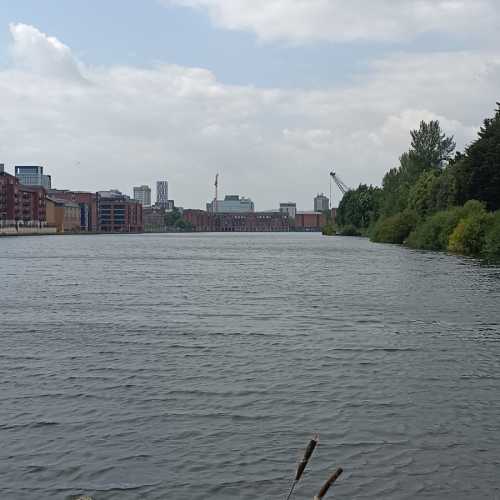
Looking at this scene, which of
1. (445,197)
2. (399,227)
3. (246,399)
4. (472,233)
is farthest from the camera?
(399,227)

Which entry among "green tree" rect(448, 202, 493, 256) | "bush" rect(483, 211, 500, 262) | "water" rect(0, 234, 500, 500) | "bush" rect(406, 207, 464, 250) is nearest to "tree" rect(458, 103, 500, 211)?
"bush" rect(406, 207, 464, 250)

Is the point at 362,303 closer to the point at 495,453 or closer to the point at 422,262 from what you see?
the point at 495,453

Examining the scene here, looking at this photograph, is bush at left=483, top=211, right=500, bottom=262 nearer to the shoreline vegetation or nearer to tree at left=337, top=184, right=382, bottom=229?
the shoreline vegetation

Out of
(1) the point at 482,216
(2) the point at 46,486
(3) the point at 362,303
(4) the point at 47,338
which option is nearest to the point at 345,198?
(1) the point at 482,216

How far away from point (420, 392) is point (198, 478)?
730 centimetres

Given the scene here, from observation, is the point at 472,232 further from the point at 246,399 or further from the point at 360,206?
the point at 360,206

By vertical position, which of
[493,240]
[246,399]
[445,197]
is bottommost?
[246,399]

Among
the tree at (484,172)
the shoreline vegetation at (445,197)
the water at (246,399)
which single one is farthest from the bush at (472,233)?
the water at (246,399)

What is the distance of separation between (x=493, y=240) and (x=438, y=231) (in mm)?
19801

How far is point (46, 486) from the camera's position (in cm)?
1149

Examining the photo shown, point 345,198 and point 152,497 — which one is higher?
point 345,198

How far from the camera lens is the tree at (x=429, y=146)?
139m

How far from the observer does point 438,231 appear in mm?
91500

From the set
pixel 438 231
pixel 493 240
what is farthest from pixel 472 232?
pixel 438 231
